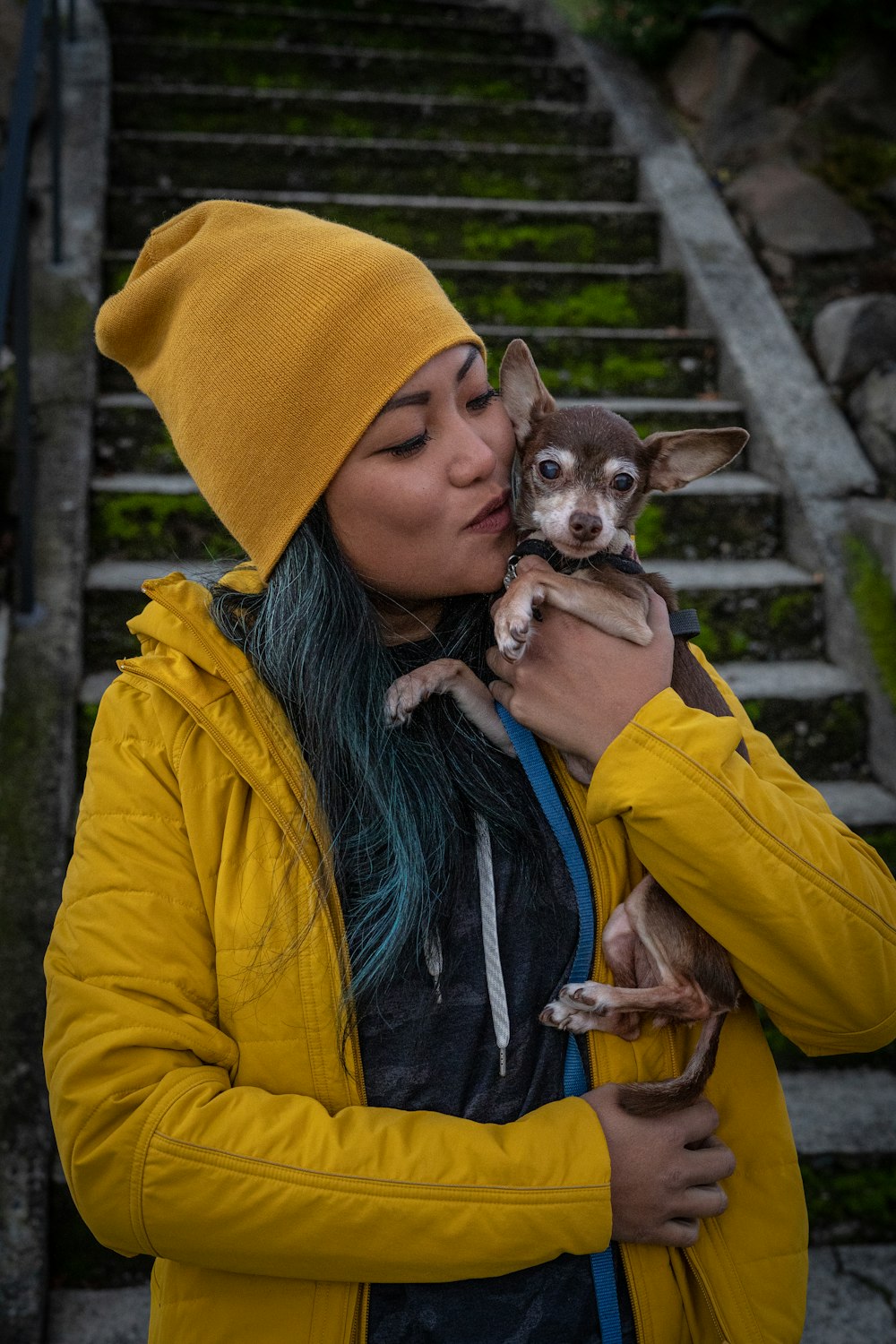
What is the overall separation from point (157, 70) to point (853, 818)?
5.49 metres

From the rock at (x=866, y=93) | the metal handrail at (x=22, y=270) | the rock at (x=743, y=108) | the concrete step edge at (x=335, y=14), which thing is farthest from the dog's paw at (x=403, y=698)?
the concrete step edge at (x=335, y=14)

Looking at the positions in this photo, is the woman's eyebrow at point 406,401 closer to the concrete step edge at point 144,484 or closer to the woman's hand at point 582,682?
the woman's hand at point 582,682

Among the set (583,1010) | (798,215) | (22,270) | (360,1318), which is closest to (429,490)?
(583,1010)

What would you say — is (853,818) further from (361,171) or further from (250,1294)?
(361,171)

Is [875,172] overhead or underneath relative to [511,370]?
overhead

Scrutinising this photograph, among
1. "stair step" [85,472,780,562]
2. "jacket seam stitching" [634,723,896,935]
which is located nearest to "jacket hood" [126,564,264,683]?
"jacket seam stitching" [634,723,896,935]

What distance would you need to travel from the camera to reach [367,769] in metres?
1.69

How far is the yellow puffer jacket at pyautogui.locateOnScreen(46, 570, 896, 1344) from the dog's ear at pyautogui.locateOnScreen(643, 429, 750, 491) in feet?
2.38

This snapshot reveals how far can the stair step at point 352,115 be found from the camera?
5625mm

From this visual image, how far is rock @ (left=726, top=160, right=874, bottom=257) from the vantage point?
521 cm

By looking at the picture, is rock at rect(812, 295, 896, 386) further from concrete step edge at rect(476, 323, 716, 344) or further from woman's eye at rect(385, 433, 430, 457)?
woman's eye at rect(385, 433, 430, 457)

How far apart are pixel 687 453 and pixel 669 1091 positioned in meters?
1.24

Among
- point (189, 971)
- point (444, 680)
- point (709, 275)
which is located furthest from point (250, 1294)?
point (709, 275)

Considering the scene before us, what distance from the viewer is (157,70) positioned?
598 cm
